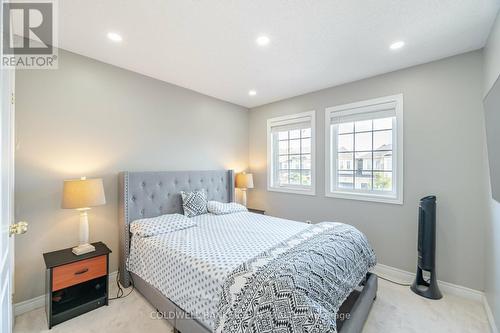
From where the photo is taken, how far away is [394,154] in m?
2.88

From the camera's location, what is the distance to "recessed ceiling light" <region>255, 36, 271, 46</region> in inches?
84.9

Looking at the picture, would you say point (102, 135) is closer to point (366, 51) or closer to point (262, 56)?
point (262, 56)

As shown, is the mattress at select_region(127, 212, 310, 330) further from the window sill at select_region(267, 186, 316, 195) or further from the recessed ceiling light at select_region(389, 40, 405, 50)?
the recessed ceiling light at select_region(389, 40, 405, 50)

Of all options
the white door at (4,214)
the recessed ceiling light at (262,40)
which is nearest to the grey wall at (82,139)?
the white door at (4,214)

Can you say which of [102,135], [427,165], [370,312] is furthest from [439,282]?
[102,135]

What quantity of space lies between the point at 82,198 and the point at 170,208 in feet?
3.67

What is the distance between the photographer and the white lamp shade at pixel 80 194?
2.10 metres

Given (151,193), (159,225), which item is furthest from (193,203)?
(159,225)

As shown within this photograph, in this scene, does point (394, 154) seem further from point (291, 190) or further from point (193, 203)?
point (193, 203)

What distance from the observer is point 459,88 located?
244cm

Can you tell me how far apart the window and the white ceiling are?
3.22ft

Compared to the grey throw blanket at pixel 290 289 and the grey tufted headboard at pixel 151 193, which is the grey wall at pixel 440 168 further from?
the grey tufted headboard at pixel 151 193

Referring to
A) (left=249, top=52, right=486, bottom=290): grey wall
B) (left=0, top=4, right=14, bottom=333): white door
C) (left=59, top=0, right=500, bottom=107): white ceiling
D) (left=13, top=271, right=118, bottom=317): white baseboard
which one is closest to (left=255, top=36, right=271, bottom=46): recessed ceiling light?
(left=59, top=0, right=500, bottom=107): white ceiling

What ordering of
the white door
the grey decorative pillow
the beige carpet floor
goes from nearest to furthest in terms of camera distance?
the white door
the beige carpet floor
the grey decorative pillow
